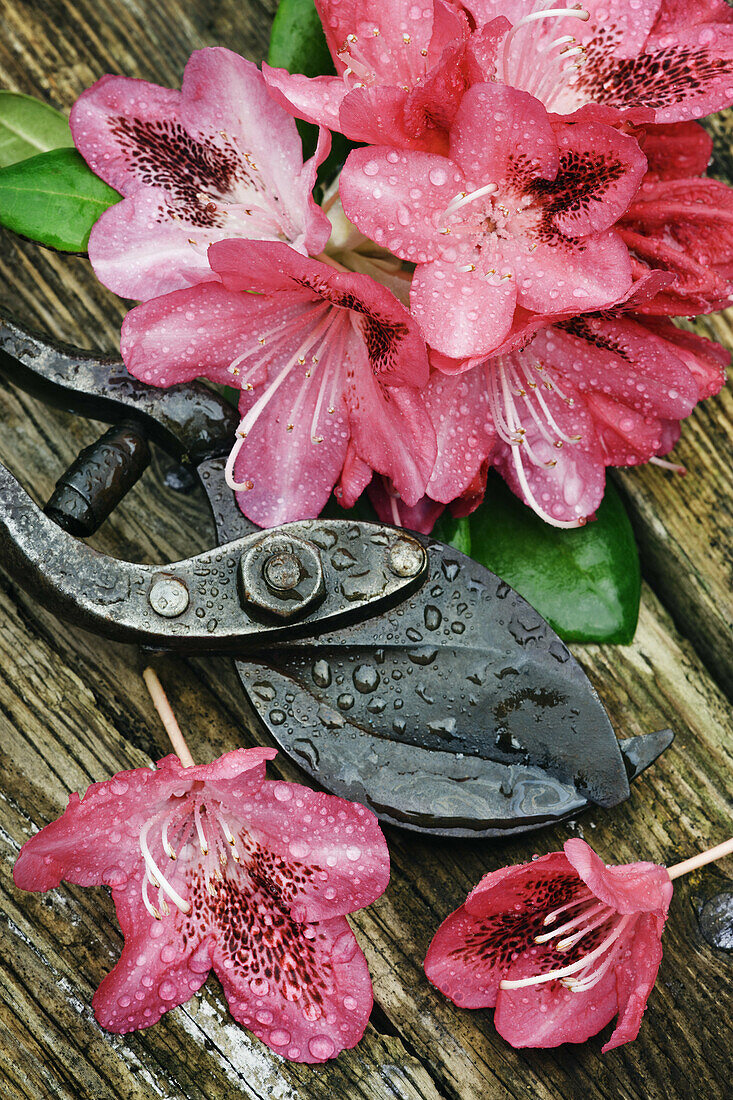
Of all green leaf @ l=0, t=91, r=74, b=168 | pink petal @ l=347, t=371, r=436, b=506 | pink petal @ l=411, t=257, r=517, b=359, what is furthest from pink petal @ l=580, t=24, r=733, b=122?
green leaf @ l=0, t=91, r=74, b=168

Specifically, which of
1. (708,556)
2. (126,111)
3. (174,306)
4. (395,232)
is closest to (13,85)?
(126,111)

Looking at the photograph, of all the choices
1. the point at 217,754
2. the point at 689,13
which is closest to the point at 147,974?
the point at 217,754

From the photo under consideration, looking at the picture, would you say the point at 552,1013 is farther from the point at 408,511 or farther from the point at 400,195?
the point at 400,195

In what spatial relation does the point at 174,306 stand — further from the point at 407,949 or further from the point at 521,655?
the point at 407,949

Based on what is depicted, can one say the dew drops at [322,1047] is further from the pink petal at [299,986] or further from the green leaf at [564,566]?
the green leaf at [564,566]

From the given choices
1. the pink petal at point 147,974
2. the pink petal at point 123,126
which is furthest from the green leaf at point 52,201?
the pink petal at point 147,974
